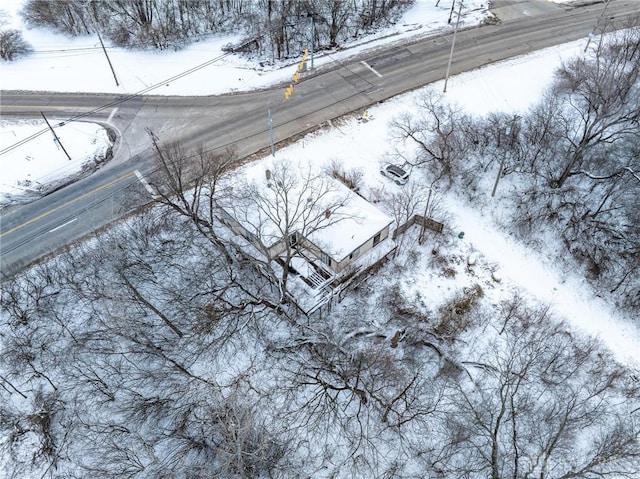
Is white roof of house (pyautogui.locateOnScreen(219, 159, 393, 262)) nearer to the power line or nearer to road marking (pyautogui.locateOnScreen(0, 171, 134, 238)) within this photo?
road marking (pyautogui.locateOnScreen(0, 171, 134, 238))

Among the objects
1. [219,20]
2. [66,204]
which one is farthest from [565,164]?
[66,204]

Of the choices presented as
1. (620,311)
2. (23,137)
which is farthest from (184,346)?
(620,311)

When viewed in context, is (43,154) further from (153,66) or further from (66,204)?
(153,66)

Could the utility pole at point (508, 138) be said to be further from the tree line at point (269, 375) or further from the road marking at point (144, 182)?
the road marking at point (144, 182)

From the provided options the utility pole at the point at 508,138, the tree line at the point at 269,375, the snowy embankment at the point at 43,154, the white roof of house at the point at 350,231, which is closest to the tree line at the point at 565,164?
the utility pole at the point at 508,138

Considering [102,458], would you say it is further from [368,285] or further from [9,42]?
[9,42]

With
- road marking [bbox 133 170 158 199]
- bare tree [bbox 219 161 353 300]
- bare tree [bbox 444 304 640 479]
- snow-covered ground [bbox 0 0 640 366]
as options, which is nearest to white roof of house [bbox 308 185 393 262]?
bare tree [bbox 219 161 353 300]

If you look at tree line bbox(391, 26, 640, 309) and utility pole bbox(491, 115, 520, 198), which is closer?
tree line bbox(391, 26, 640, 309)
